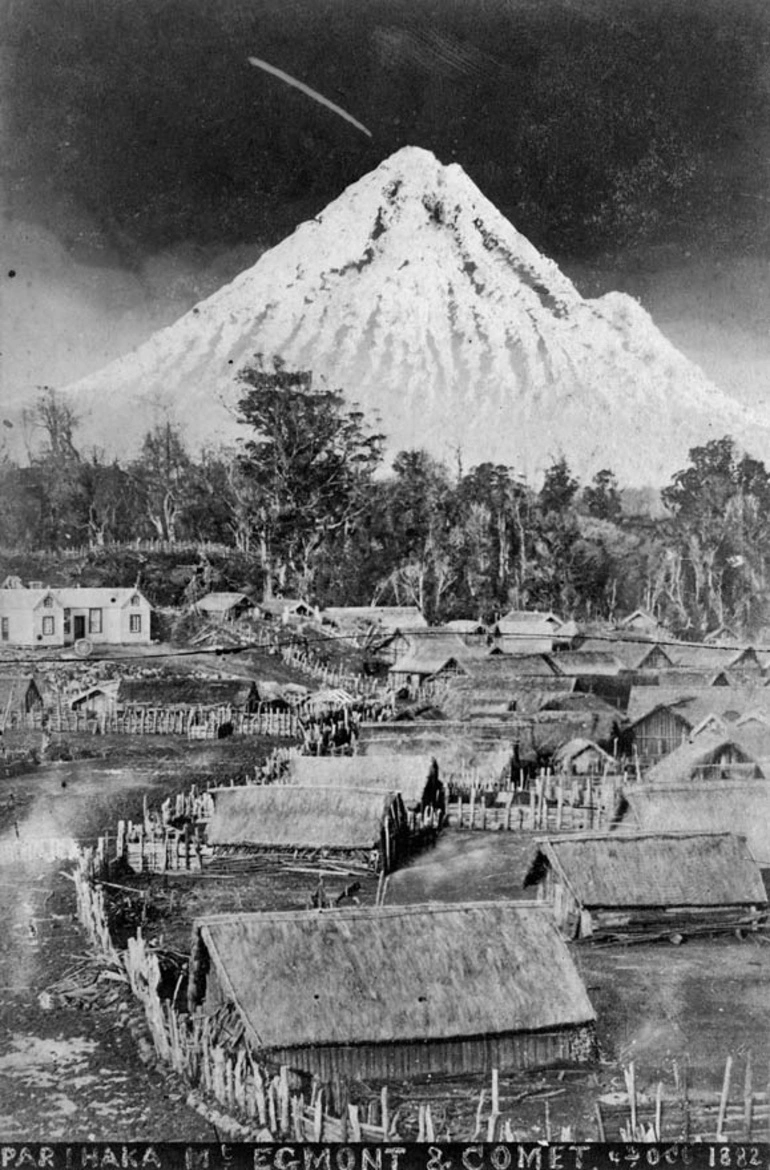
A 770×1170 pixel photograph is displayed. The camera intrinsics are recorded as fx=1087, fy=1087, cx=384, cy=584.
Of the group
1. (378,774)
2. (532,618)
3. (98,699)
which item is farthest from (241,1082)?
(532,618)

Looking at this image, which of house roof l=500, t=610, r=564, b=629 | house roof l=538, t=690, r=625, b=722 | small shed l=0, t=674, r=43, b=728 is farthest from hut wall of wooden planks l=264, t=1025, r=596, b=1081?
house roof l=500, t=610, r=564, b=629

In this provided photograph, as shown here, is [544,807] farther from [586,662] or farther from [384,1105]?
[384,1105]

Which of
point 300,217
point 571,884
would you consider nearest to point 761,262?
point 300,217

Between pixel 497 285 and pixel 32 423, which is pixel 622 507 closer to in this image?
pixel 497 285

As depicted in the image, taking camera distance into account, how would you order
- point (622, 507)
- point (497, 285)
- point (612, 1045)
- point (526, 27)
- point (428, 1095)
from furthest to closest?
point (622, 507) → point (497, 285) → point (526, 27) → point (612, 1045) → point (428, 1095)

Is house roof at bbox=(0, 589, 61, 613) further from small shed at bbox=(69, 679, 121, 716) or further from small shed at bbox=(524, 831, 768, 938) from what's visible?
small shed at bbox=(524, 831, 768, 938)
